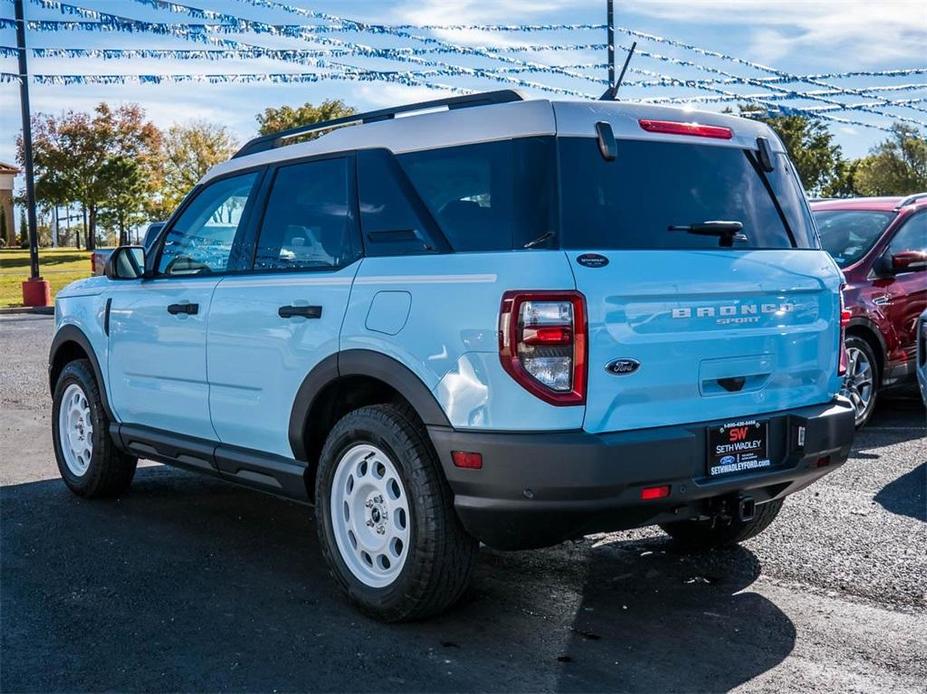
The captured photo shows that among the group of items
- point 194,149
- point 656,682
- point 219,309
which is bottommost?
point 656,682

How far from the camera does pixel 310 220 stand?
190 inches

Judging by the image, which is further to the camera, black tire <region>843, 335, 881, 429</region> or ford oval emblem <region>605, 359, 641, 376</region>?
black tire <region>843, 335, 881, 429</region>

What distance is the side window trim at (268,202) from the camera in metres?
4.54

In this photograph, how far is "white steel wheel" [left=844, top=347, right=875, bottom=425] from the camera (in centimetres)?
819

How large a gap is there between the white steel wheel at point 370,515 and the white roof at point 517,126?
1278 millimetres

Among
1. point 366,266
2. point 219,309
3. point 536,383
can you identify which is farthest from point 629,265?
point 219,309

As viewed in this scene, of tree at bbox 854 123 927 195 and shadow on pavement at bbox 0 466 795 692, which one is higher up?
tree at bbox 854 123 927 195

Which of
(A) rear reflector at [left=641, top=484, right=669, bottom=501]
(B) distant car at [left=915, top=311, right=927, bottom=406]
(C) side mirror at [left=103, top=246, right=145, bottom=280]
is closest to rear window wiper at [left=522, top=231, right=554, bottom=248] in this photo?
(A) rear reflector at [left=641, top=484, right=669, bottom=501]

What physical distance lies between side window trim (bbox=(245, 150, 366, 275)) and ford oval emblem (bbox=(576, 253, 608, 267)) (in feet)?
3.56

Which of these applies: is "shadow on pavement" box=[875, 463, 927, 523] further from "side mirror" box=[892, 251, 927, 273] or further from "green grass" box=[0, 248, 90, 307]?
"green grass" box=[0, 248, 90, 307]

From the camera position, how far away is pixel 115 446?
6.31 m

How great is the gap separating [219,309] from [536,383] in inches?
79.9

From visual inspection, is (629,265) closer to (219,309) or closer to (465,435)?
(465,435)

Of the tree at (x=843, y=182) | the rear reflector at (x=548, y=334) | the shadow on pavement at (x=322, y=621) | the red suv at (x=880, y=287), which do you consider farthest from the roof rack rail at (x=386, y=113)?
the tree at (x=843, y=182)
